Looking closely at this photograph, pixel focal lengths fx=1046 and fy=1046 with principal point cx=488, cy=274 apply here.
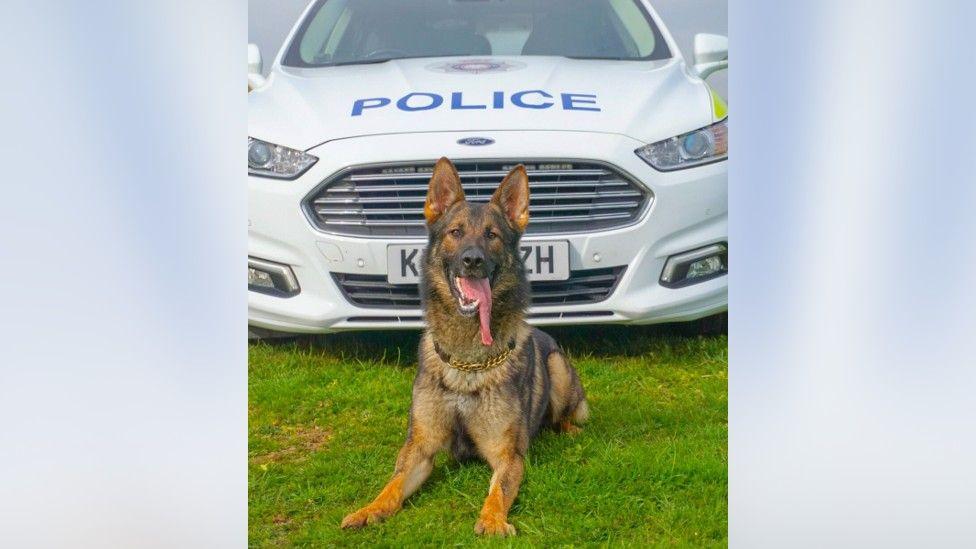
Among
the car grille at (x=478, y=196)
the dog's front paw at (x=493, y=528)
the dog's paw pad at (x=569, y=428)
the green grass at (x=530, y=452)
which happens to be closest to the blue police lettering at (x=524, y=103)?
the car grille at (x=478, y=196)

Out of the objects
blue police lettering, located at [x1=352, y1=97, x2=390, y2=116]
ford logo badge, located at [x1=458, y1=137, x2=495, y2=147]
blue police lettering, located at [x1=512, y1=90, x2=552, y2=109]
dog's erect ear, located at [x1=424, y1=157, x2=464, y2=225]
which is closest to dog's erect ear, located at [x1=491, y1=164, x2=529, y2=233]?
dog's erect ear, located at [x1=424, y1=157, x2=464, y2=225]

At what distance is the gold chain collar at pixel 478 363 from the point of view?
11.7 ft

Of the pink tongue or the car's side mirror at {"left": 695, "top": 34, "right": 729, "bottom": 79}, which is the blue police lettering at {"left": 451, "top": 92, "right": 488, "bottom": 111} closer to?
the pink tongue

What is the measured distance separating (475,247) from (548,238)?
0.36 meters

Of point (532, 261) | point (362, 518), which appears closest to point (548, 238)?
point (532, 261)

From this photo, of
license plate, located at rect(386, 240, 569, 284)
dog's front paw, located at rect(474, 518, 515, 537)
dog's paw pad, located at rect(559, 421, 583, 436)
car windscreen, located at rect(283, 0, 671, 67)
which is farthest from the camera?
car windscreen, located at rect(283, 0, 671, 67)

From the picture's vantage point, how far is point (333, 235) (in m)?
3.77

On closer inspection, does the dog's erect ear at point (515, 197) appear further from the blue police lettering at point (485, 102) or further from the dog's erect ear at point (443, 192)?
the blue police lettering at point (485, 102)

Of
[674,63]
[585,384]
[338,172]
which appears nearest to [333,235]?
[338,172]

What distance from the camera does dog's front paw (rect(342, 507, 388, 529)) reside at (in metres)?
3.33

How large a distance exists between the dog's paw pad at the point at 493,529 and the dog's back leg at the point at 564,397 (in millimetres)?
594

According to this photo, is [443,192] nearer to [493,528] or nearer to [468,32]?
[468,32]
